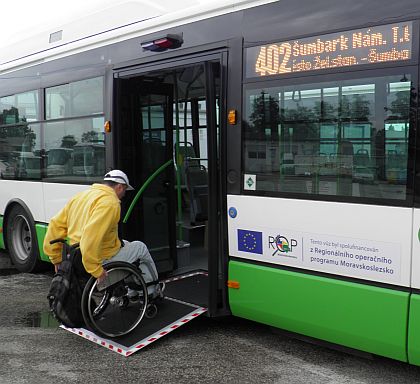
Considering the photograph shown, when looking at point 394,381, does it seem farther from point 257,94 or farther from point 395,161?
point 257,94

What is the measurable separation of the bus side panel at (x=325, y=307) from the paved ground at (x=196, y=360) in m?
0.28

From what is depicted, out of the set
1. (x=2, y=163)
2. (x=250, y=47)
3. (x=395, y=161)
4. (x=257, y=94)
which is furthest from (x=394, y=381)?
(x=2, y=163)

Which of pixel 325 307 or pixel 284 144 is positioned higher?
pixel 284 144

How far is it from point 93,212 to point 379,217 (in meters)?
2.12

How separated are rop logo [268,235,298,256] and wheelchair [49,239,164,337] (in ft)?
3.91

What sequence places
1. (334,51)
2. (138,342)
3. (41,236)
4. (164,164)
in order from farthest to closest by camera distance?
(41,236)
(164,164)
(138,342)
(334,51)

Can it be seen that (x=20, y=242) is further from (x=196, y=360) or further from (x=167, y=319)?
(x=196, y=360)

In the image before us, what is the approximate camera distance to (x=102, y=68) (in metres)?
5.33

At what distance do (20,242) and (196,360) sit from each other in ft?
13.1

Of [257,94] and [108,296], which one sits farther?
[108,296]

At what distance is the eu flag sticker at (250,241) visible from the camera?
4043mm

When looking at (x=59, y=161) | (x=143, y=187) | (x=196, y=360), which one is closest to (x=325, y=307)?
(x=196, y=360)

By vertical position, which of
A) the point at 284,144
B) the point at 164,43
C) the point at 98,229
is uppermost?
the point at 164,43

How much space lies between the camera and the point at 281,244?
3902 mm
